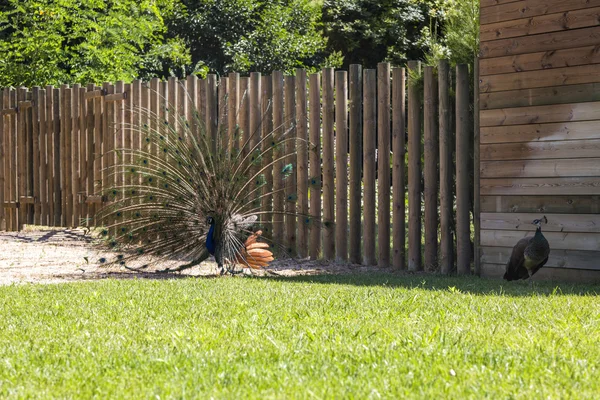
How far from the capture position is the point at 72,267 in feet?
31.8

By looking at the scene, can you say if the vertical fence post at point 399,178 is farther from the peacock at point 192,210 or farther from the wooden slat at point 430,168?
the peacock at point 192,210

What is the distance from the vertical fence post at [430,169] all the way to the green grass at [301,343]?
221 cm

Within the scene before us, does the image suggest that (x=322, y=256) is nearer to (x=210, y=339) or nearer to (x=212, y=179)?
(x=212, y=179)

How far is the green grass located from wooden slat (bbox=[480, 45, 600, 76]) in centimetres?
233

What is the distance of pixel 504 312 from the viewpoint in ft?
18.4

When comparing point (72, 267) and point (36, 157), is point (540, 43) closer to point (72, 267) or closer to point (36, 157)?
point (72, 267)

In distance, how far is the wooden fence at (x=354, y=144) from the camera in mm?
9078

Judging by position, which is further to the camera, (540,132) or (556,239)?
(540,132)

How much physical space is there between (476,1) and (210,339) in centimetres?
683

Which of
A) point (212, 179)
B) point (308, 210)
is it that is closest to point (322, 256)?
point (308, 210)

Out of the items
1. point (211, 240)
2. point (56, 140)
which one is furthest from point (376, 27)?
point (211, 240)

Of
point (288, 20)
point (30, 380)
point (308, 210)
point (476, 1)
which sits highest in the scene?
point (288, 20)

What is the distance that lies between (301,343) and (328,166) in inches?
223

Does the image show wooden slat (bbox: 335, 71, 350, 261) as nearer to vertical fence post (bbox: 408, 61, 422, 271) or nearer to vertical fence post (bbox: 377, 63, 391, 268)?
vertical fence post (bbox: 377, 63, 391, 268)
